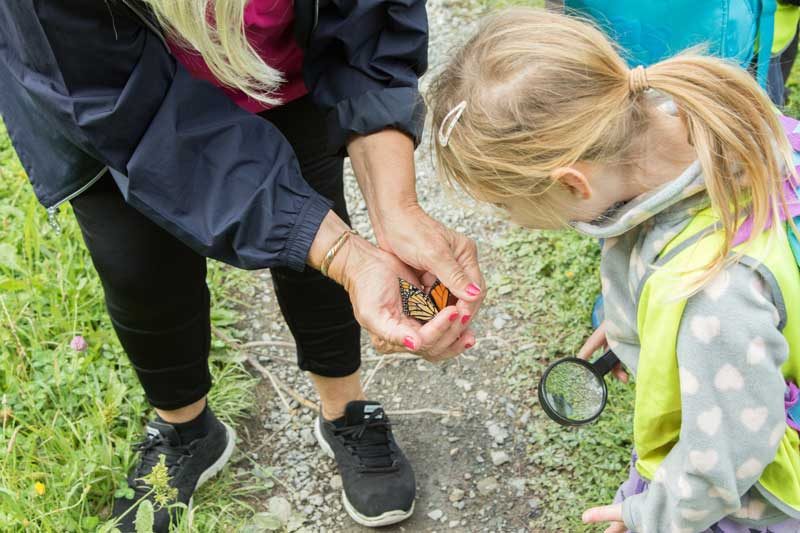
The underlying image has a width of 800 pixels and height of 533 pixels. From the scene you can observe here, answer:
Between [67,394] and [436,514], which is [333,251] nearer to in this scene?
[436,514]

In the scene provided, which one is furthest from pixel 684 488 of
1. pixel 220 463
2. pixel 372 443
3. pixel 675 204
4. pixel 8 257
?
pixel 8 257

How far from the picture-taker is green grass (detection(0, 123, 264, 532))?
2.23m

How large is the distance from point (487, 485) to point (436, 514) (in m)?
0.16

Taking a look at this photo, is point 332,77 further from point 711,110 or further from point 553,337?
point 553,337

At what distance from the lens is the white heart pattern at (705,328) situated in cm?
129

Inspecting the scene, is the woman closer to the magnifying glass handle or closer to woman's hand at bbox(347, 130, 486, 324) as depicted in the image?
woman's hand at bbox(347, 130, 486, 324)

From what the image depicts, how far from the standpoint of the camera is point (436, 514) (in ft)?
7.66

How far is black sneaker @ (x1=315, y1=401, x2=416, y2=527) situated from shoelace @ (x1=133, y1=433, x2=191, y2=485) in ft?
1.31

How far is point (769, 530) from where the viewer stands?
5.10 feet

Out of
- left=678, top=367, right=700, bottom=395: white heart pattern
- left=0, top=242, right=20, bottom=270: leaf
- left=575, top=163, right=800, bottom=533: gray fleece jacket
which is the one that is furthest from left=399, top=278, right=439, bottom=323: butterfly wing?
left=0, top=242, right=20, bottom=270: leaf

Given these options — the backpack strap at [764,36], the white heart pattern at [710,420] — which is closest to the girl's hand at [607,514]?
the white heart pattern at [710,420]

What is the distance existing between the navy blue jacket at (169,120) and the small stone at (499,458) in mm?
1039

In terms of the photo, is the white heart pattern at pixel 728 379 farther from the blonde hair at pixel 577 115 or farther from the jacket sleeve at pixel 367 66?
the jacket sleeve at pixel 367 66

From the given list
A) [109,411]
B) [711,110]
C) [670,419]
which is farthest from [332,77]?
[109,411]
